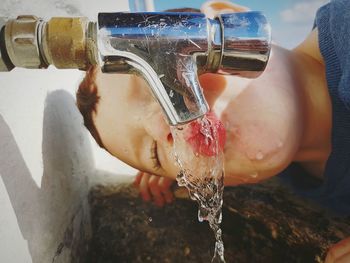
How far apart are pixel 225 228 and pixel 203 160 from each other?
0.33 m

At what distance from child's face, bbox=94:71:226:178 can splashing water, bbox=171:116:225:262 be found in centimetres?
5

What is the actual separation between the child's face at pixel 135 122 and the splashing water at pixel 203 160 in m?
0.05

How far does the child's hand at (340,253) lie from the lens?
2.16ft

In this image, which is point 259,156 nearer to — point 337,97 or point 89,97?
point 337,97

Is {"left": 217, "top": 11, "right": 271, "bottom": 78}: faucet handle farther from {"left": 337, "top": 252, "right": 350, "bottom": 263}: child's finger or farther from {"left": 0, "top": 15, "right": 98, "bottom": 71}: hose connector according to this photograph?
{"left": 337, "top": 252, "right": 350, "bottom": 263}: child's finger

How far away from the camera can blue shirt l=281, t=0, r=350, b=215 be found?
2.30ft

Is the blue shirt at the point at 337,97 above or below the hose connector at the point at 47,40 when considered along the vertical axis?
below

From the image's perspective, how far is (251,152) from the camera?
66 cm

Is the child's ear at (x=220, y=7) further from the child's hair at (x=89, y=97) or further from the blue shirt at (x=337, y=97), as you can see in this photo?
the child's hair at (x=89, y=97)

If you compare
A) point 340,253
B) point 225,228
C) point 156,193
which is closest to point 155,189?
point 156,193

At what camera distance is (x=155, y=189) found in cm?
94

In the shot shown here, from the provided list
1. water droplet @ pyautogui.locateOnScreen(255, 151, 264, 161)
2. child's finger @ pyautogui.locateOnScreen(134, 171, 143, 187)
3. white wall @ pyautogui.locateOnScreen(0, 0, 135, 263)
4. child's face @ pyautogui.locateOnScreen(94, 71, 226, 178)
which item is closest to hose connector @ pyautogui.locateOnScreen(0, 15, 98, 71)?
white wall @ pyautogui.locateOnScreen(0, 0, 135, 263)

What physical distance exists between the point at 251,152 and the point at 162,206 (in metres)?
0.36

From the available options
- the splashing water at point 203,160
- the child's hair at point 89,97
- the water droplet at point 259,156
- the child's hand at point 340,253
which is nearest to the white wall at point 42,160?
the child's hair at point 89,97
